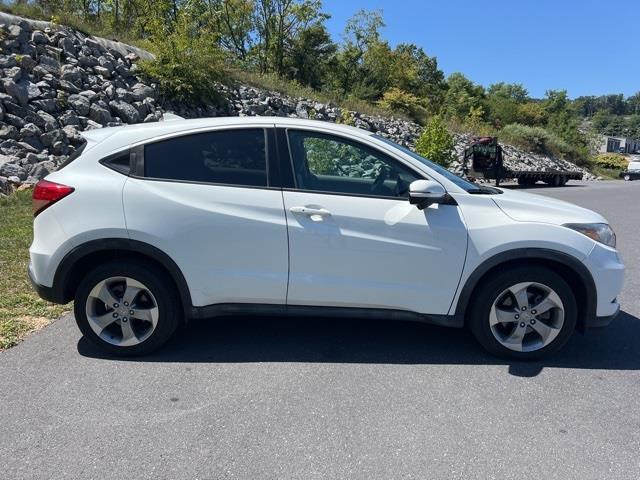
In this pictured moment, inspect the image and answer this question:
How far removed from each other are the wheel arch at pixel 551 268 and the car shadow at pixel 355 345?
1.26 feet

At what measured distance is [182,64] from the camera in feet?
51.4

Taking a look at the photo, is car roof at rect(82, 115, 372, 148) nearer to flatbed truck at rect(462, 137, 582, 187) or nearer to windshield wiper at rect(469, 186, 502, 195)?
windshield wiper at rect(469, 186, 502, 195)

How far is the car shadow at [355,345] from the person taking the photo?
12.7 ft

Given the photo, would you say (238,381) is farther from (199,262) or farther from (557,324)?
(557,324)

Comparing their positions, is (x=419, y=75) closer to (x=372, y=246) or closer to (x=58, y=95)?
(x=58, y=95)

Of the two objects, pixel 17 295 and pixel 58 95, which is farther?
pixel 58 95

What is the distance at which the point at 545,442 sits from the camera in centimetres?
287

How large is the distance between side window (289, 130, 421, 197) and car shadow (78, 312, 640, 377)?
4.21 ft

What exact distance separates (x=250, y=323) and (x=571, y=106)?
90065 millimetres

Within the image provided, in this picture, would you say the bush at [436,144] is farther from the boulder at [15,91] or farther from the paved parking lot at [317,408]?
the paved parking lot at [317,408]

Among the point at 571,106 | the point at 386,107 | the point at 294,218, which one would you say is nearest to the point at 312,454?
the point at 294,218

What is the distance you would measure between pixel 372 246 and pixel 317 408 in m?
1.18

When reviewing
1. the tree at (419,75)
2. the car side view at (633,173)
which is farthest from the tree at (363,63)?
the car side view at (633,173)

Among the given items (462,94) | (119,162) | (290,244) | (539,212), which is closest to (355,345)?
(290,244)
